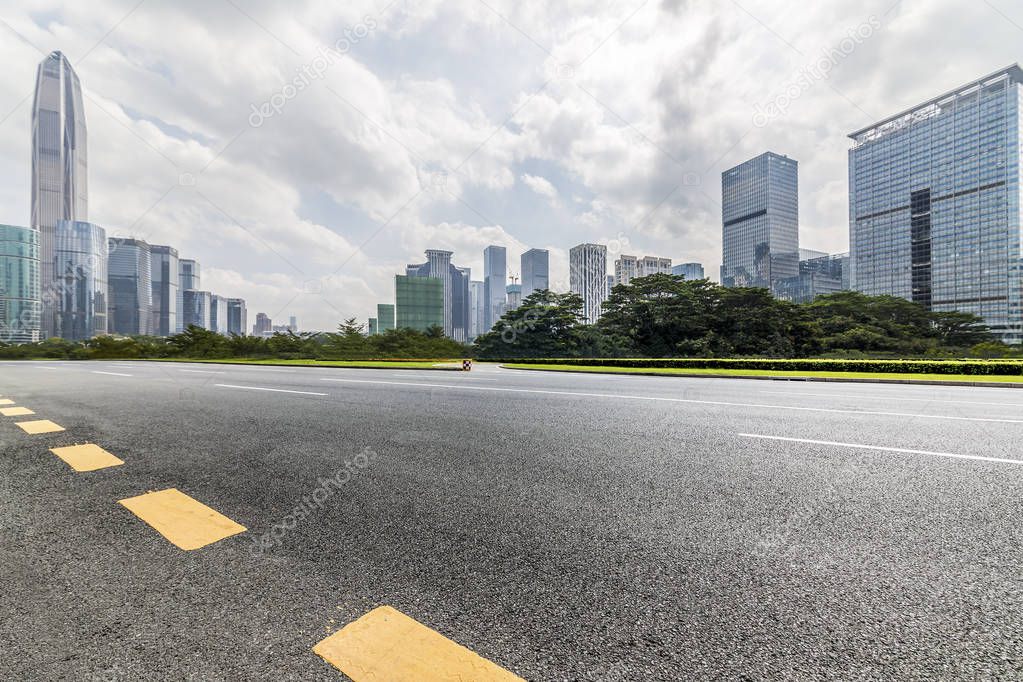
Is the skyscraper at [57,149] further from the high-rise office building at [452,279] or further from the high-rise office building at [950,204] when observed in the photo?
the high-rise office building at [950,204]

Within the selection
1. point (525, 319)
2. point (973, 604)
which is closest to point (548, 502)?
point (973, 604)

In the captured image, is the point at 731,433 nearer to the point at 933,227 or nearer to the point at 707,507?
the point at 707,507

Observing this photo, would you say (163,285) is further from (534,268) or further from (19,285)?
(534,268)

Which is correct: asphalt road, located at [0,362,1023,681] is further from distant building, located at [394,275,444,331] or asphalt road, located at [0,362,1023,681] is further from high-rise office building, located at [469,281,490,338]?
high-rise office building, located at [469,281,490,338]

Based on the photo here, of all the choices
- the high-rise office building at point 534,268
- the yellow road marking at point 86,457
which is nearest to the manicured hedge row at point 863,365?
the yellow road marking at point 86,457

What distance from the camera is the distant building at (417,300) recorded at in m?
64.5

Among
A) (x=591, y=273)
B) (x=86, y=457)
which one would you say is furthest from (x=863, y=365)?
(x=591, y=273)

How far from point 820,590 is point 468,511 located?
1.70 meters

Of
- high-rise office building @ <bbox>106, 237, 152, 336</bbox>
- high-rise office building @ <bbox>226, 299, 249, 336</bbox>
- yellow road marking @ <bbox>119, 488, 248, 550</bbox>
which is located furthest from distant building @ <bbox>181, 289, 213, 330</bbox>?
yellow road marking @ <bbox>119, 488, 248, 550</bbox>

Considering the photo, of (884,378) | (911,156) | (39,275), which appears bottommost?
(884,378)

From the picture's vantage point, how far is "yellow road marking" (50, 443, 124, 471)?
11.0ft

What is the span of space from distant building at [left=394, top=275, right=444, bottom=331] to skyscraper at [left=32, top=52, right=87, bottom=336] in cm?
4358

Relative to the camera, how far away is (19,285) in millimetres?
41781

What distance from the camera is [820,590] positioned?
1.65 metres
